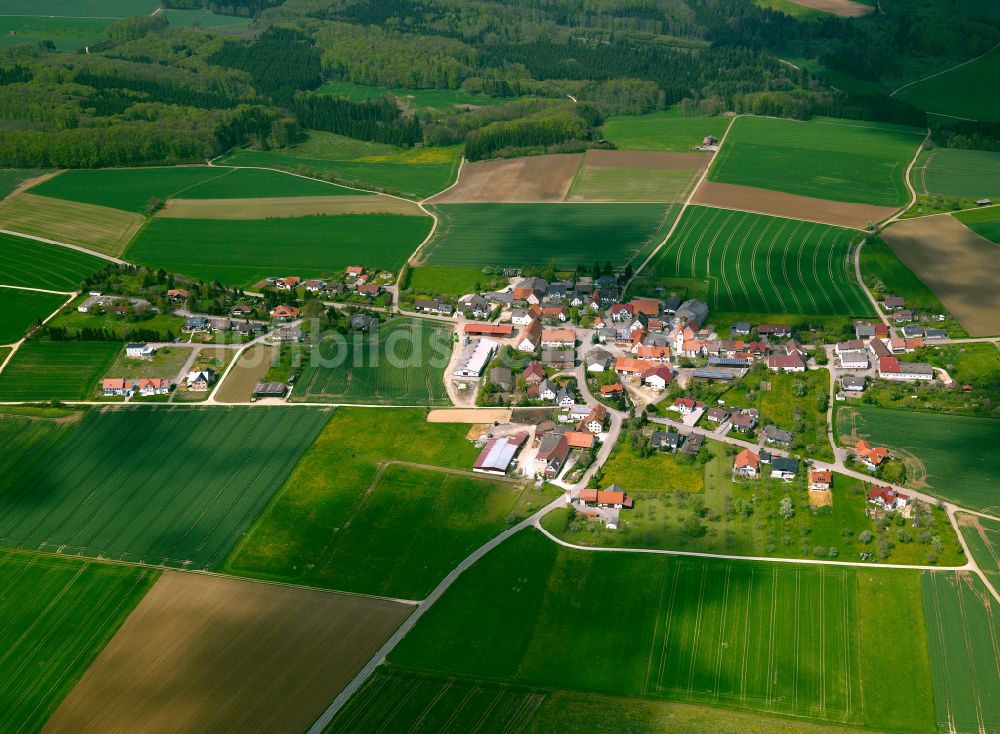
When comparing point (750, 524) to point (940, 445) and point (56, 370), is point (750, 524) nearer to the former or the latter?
point (940, 445)

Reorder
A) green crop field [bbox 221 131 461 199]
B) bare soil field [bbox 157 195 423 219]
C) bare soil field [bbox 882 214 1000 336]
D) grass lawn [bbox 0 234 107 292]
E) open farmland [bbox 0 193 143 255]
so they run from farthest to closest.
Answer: green crop field [bbox 221 131 461 199] → bare soil field [bbox 157 195 423 219] → open farmland [bbox 0 193 143 255] → grass lawn [bbox 0 234 107 292] → bare soil field [bbox 882 214 1000 336]

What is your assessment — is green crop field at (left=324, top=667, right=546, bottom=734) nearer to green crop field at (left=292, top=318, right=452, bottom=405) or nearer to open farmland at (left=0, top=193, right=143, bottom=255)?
green crop field at (left=292, top=318, right=452, bottom=405)

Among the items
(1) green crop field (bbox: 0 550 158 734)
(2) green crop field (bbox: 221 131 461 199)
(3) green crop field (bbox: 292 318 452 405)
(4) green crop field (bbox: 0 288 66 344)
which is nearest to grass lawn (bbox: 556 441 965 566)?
(3) green crop field (bbox: 292 318 452 405)

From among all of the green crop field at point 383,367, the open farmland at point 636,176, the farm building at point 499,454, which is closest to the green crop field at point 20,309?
the green crop field at point 383,367

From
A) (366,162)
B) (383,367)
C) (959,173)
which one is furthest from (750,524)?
(366,162)

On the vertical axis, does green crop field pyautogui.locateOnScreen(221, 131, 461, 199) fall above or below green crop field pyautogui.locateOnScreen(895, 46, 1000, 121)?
below

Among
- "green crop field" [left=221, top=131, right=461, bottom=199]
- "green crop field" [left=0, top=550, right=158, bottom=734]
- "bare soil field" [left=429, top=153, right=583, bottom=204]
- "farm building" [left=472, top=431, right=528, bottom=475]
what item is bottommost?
"green crop field" [left=0, top=550, right=158, bottom=734]
